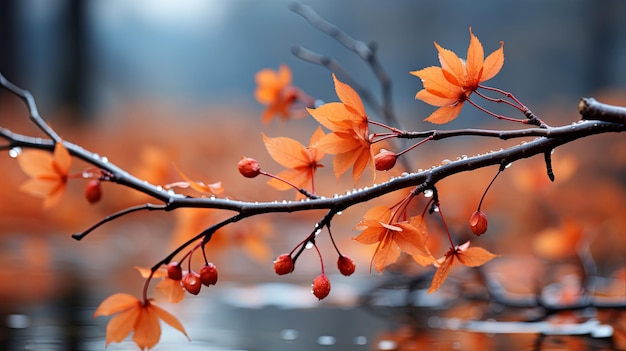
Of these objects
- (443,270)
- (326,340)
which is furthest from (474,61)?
(326,340)

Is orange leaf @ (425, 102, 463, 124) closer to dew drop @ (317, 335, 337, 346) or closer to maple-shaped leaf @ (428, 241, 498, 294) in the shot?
maple-shaped leaf @ (428, 241, 498, 294)

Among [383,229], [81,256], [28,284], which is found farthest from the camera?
[81,256]

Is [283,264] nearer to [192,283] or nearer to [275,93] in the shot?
[192,283]

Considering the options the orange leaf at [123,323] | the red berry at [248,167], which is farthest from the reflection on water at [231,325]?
the red berry at [248,167]

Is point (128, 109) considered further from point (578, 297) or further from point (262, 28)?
point (578, 297)

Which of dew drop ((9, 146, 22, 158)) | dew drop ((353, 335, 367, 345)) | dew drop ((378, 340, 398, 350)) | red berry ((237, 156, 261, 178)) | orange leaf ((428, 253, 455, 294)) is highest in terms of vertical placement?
dew drop ((9, 146, 22, 158))

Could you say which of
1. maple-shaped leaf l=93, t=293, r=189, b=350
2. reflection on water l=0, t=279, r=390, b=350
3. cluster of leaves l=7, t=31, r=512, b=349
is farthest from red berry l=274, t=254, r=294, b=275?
reflection on water l=0, t=279, r=390, b=350

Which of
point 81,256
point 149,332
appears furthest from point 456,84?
point 81,256
